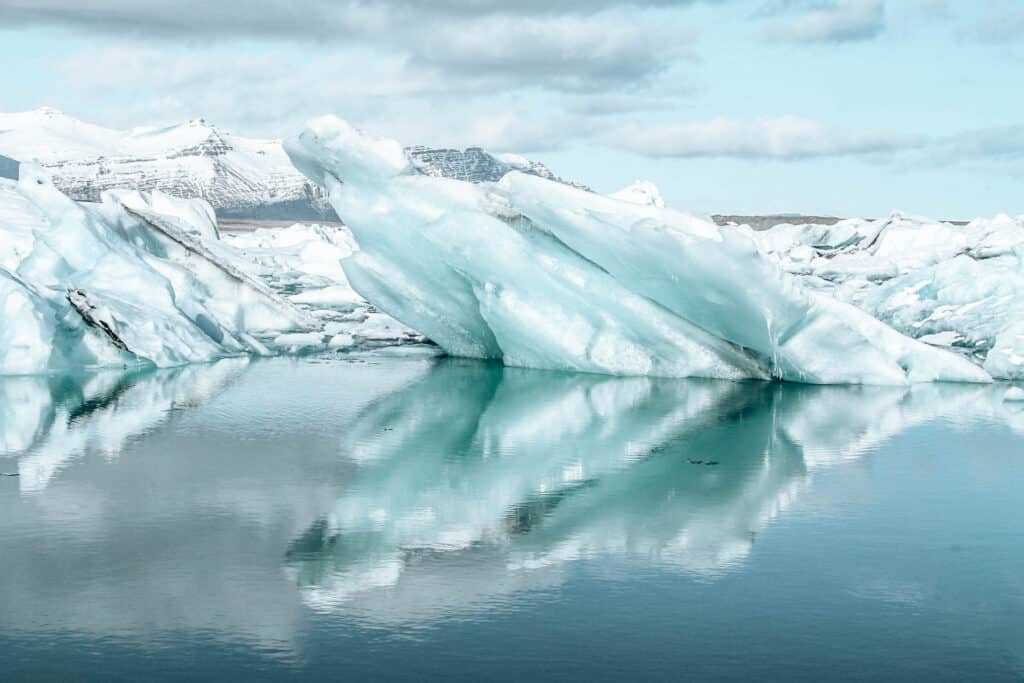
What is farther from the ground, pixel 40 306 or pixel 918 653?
pixel 40 306

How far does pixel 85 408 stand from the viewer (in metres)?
14.2

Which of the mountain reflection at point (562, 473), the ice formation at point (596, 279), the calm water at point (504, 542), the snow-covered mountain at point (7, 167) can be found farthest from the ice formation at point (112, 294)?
the snow-covered mountain at point (7, 167)

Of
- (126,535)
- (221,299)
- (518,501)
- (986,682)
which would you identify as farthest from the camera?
(221,299)

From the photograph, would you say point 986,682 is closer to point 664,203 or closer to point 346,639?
point 346,639

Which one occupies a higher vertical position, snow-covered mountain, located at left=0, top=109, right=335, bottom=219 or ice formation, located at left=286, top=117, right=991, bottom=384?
snow-covered mountain, located at left=0, top=109, right=335, bottom=219

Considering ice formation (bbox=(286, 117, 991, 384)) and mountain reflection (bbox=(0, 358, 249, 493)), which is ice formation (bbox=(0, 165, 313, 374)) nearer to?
mountain reflection (bbox=(0, 358, 249, 493))

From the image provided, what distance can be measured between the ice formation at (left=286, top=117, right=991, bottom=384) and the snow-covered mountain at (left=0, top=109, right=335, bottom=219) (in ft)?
481

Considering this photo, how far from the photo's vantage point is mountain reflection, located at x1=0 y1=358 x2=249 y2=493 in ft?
37.1

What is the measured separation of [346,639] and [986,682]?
312 cm

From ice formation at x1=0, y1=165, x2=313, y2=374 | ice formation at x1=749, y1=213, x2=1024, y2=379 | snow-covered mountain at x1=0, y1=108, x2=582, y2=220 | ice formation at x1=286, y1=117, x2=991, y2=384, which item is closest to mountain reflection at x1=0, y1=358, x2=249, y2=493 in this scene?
ice formation at x1=0, y1=165, x2=313, y2=374

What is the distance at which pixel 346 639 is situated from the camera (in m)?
6.27

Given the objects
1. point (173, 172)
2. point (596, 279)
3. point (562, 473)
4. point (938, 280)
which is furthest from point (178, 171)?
point (562, 473)

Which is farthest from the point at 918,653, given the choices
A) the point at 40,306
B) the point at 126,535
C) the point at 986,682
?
the point at 40,306

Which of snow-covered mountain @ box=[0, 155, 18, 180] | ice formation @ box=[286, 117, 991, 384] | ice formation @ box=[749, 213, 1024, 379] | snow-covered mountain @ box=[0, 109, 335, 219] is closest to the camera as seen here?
ice formation @ box=[286, 117, 991, 384]
